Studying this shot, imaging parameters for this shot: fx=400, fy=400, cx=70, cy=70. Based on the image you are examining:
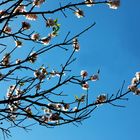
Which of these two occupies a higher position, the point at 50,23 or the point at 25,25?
the point at 50,23

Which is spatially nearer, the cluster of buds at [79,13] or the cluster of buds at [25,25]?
the cluster of buds at [25,25]

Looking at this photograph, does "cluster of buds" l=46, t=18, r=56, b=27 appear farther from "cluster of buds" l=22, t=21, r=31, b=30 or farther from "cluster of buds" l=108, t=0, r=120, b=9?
"cluster of buds" l=108, t=0, r=120, b=9

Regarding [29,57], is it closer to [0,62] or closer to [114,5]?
[0,62]

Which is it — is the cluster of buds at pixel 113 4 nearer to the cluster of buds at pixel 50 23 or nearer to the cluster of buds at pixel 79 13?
the cluster of buds at pixel 79 13

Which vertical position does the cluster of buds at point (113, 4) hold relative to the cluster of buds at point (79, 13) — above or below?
above

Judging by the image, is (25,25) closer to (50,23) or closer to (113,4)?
(50,23)

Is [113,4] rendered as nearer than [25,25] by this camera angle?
No

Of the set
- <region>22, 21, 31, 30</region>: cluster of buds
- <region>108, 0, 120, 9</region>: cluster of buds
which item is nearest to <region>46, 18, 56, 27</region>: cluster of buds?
<region>22, 21, 31, 30</region>: cluster of buds

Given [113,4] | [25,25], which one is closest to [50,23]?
[25,25]

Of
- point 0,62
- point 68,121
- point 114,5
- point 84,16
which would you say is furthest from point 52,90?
point 114,5

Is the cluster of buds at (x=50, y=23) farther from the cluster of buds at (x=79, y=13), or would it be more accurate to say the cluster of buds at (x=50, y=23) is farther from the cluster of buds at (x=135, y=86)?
the cluster of buds at (x=135, y=86)

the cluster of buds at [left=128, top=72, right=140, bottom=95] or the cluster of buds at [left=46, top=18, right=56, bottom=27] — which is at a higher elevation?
the cluster of buds at [left=46, top=18, right=56, bottom=27]

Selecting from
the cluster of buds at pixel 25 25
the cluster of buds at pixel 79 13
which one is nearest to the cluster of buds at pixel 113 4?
the cluster of buds at pixel 79 13

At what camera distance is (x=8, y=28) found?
12.9 metres
